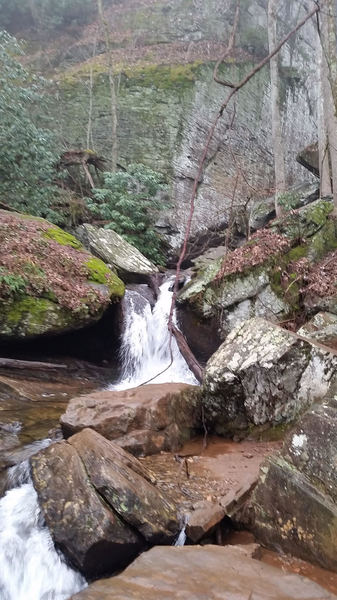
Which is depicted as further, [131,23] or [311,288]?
[131,23]

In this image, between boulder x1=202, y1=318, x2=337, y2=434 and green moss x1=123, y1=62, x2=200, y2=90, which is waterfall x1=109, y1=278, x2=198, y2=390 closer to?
boulder x1=202, y1=318, x2=337, y2=434

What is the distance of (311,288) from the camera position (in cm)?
832

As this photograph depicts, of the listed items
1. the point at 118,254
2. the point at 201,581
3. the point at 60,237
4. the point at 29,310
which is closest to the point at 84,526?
the point at 201,581

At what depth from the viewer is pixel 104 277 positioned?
9.04 m

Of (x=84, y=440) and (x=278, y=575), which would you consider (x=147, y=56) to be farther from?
(x=278, y=575)

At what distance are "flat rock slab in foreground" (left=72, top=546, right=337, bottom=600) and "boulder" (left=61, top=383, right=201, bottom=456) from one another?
2.00 metres

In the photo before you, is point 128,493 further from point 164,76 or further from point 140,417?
point 164,76

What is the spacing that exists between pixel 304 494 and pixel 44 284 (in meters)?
6.01

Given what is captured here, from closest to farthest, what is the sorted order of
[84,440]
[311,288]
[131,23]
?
[84,440] < [311,288] < [131,23]

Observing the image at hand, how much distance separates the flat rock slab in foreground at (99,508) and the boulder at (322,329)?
13.6 ft

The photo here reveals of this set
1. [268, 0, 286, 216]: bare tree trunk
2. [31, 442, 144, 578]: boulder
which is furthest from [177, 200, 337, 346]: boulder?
[31, 442, 144, 578]: boulder

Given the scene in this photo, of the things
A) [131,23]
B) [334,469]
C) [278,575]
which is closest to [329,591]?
[278,575]

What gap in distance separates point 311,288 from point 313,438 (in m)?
5.28

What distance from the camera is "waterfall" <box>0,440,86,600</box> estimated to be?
348 centimetres
